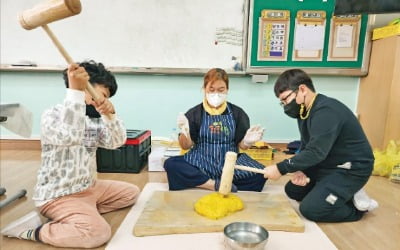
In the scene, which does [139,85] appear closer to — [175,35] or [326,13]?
[175,35]

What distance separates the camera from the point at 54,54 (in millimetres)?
2645

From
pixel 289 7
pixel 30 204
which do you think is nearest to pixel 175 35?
pixel 289 7

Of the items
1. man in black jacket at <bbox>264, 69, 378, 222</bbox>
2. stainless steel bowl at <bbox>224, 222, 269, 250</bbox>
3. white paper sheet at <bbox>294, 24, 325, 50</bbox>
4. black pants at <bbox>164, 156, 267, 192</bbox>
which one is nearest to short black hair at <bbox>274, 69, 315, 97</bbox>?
man in black jacket at <bbox>264, 69, 378, 222</bbox>

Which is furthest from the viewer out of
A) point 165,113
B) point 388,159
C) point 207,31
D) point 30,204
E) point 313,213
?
point 165,113

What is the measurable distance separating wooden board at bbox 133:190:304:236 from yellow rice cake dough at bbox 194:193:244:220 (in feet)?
0.07

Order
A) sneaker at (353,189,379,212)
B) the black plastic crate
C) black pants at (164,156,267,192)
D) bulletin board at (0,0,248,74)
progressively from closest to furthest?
sneaker at (353,189,379,212) → black pants at (164,156,267,192) → the black plastic crate → bulletin board at (0,0,248,74)

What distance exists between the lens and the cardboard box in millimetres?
2404

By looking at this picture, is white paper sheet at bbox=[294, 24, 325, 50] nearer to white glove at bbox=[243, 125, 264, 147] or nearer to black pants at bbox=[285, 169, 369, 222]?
white glove at bbox=[243, 125, 264, 147]

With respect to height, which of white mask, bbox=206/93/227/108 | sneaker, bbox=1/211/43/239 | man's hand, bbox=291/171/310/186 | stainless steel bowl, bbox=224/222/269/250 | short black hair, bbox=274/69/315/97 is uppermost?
short black hair, bbox=274/69/315/97

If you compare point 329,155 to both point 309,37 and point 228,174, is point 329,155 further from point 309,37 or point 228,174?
point 309,37

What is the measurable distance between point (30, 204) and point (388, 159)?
7.96 ft

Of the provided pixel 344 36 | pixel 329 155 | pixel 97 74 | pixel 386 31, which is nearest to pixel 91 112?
pixel 97 74

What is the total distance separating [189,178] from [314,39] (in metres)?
1.77

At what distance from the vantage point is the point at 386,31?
2488 millimetres
